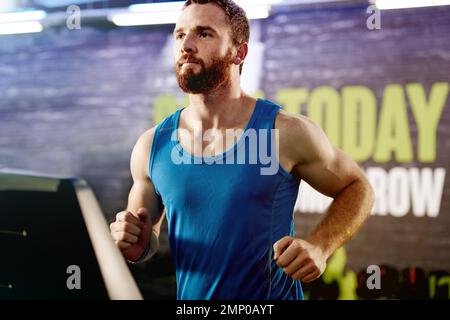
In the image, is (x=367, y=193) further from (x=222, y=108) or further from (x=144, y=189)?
(x=144, y=189)

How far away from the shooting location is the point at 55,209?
1846 millimetres

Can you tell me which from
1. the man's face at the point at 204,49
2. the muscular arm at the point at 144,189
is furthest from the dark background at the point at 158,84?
the man's face at the point at 204,49

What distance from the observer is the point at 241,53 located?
184 cm

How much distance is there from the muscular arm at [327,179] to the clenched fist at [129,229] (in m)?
0.49

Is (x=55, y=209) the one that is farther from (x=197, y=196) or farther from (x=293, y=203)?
(x=293, y=203)

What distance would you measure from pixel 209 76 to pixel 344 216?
0.65 m

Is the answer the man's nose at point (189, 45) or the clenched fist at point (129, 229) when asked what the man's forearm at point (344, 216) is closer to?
the clenched fist at point (129, 229)

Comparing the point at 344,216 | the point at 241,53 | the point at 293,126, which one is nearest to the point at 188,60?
the point at 241,53

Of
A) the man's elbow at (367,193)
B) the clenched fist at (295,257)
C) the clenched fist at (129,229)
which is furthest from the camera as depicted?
the man's elbow at (367,193)

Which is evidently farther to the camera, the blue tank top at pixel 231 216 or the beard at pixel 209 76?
the beard at pixel 209 76

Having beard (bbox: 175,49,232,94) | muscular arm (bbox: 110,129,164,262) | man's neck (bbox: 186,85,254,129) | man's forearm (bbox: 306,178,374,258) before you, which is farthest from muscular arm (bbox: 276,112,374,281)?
muscular arm (bbox: 110,129,164,262)

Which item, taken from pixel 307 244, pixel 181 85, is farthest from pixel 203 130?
pixel 307 244

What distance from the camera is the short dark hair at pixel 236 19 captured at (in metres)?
1.80

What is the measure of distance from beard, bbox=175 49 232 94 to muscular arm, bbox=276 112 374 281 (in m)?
0.24
